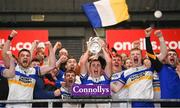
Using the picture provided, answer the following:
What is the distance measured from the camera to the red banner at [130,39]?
40.7 feet

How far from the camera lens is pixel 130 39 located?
12641mm

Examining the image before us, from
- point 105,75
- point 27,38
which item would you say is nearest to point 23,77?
point 105,75

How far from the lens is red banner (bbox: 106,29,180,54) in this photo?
12.4 metres

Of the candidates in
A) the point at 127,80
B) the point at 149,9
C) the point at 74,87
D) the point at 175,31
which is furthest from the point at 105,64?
the point at 149,9

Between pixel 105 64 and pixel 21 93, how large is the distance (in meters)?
1.40

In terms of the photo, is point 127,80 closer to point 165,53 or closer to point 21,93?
point 165,53

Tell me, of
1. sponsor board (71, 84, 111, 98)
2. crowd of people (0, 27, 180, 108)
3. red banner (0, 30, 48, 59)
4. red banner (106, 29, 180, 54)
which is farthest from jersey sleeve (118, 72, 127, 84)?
red banner (0, 30, 48, 59)

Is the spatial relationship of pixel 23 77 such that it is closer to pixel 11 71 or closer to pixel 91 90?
pixel 11 71

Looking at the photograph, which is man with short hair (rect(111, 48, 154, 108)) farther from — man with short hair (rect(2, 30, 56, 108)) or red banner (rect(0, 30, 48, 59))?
red banner (rect(0, 30, 48, 59))

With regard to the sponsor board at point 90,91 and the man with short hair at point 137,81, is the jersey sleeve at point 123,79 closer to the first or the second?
the man with short hair at point 137,81

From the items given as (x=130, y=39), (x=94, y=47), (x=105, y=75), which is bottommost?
(x=105, y=75)

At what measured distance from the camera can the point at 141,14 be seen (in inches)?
576

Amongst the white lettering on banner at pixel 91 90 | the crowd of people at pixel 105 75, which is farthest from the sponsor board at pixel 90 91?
the crowd of people at pixel 105 75

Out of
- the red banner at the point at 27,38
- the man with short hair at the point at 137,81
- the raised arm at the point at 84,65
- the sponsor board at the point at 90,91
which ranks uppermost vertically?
the red banner at the point at 27,38
